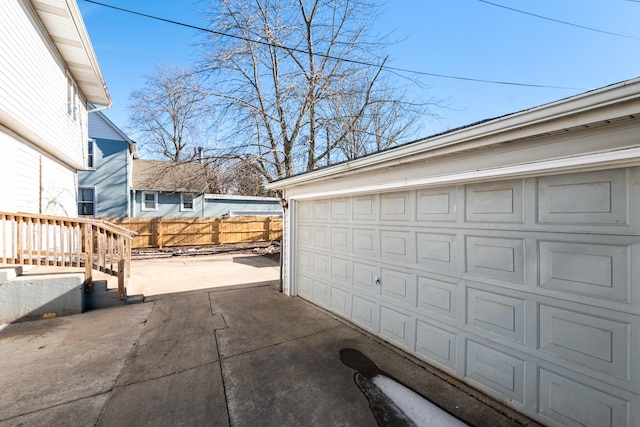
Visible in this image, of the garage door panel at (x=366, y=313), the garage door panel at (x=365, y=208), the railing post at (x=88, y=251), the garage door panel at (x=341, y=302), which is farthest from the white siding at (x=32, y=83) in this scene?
the garage door panel at (x=366, y=313)

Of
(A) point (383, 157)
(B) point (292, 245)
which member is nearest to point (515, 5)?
(A) point (383, 157)

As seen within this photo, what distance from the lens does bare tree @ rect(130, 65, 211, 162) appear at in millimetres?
10492

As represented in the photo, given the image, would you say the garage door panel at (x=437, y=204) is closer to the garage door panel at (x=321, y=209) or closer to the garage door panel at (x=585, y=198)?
the garage door panel at (x=585, y=198)

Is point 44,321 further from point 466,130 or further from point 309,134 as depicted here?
point 309,134

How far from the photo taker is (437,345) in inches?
127

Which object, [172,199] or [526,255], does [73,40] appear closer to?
[526,255]

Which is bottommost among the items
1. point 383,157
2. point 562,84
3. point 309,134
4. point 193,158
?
point 383,157

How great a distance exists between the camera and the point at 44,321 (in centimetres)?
466

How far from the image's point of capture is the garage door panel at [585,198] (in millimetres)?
2029

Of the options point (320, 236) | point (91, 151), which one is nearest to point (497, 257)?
point (320, 236)

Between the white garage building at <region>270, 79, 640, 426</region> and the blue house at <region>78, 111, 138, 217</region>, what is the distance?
15.3 m

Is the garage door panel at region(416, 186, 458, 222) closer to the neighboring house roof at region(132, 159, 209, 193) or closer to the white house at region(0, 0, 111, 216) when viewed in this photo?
the white house at region(0, 0, 111, 216)

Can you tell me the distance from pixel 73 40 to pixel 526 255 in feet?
32.4

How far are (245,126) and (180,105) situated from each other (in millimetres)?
2803
